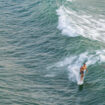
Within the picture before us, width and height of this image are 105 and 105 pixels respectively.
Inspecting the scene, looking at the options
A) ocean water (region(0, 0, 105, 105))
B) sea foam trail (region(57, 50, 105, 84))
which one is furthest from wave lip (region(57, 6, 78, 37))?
sea foam trail (region(57, 50, 105, 84))

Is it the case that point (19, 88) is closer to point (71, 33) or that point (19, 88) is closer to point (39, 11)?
point (71, 33)

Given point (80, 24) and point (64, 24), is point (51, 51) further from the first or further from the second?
point (80, 24)

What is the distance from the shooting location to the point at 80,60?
97.7 feet

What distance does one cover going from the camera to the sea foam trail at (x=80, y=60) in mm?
28827

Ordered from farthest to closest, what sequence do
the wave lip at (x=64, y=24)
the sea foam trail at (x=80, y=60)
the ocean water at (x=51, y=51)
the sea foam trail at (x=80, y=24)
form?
the wave lip at (x=64, y=24) < the sea foam trail at (x=80, y=24) < the sea foam trail at (x=80, y=60) < the ocean water at (x=51, y=51)

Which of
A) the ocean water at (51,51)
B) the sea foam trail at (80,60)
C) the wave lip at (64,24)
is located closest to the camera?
the ocean water at (51,51)

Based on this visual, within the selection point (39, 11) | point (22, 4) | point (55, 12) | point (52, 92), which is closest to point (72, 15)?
point (55, 12)

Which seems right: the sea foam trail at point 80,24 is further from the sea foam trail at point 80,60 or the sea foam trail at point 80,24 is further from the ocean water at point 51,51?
the sea foam trail at point 80,60

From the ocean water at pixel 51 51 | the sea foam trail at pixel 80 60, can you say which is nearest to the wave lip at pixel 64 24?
the ocean water at pixel 51 51

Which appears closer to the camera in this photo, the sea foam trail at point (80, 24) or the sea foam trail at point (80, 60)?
the sea foam trail at point (80, 60)

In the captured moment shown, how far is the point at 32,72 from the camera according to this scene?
1113 inches

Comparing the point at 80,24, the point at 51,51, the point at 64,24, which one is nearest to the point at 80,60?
the point at 51,51

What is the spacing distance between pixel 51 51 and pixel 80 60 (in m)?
3.90

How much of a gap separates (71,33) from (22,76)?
1024 cm
